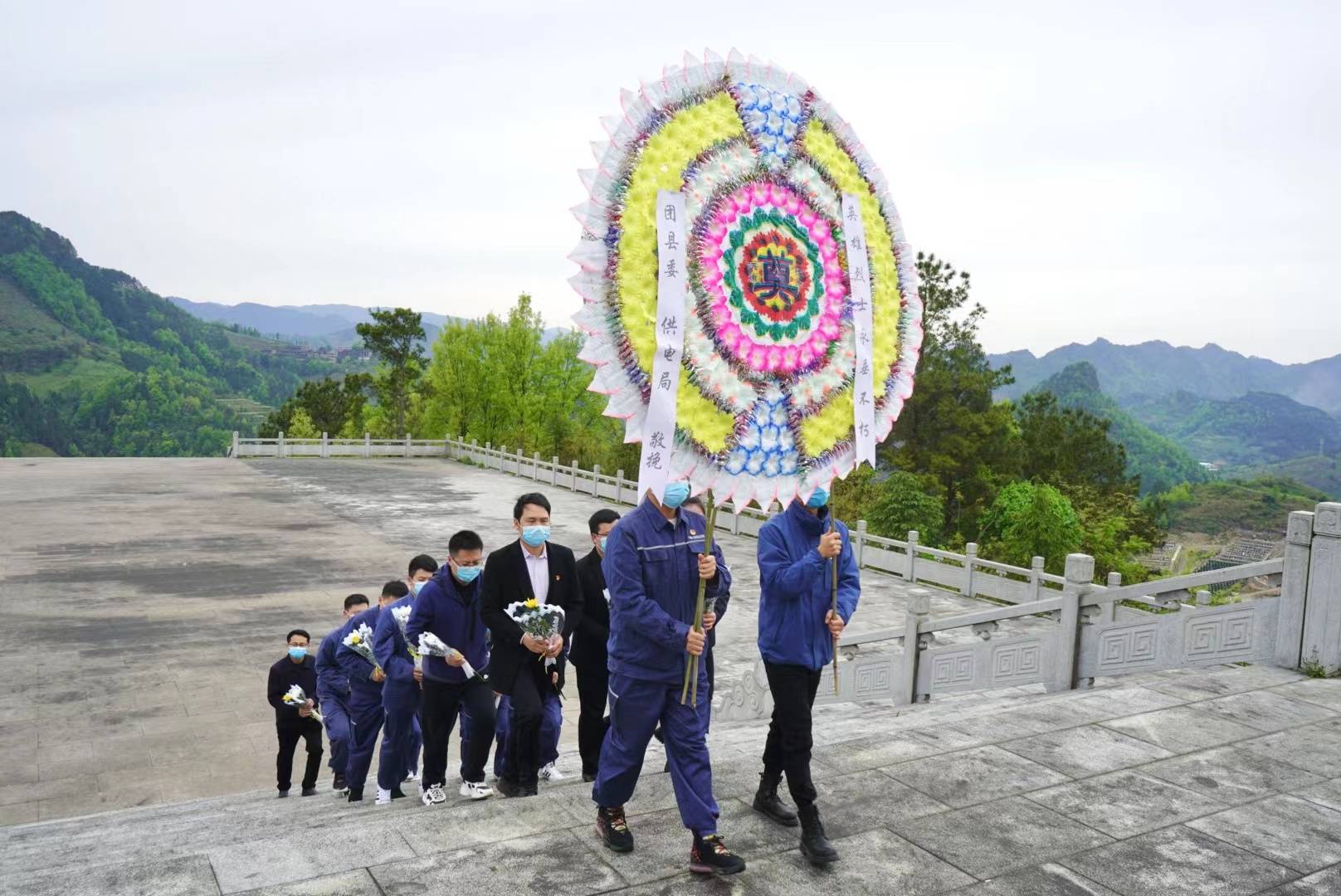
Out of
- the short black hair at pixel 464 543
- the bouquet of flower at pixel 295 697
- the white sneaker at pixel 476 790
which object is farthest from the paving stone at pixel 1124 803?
the bouquet of flower at pixel 295 697

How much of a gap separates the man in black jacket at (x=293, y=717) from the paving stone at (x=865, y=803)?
12.4 feet

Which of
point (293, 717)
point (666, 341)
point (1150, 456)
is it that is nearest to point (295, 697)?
point (293, 717)

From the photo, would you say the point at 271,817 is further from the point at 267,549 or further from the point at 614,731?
the point at 267,549

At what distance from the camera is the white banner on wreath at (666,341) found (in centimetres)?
351

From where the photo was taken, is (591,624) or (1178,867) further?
(591,624)

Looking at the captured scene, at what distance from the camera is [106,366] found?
114562 mm

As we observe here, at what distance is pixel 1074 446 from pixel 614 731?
93.9ft

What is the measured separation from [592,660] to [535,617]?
0.69 meters

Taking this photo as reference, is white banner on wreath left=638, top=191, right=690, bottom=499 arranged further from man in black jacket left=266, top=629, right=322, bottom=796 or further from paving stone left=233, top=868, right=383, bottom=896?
man in black jacket left=266, top=629, right=322, bottom=796

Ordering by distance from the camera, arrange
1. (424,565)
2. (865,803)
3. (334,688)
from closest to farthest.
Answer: (865,803), (424,565), (334,688)

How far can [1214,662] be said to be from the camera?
22.8ft

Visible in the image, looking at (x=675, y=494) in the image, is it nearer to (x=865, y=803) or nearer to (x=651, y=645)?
(x=651, y=645)

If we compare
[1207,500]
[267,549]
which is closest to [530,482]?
[267,549]

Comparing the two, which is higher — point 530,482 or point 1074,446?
point 1074,446
